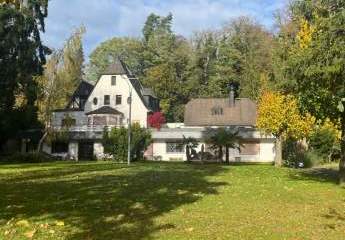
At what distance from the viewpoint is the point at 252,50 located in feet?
277

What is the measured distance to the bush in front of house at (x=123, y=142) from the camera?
52406 mm

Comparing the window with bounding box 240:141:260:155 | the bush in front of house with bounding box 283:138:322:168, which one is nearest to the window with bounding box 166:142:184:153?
the window with bounding box 240:141:260:155

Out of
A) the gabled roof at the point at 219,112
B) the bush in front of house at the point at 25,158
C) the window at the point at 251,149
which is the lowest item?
the bush in front of house at the point at 25,158

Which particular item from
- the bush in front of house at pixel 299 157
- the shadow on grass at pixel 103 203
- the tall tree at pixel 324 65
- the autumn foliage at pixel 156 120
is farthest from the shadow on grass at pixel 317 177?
the autumn foliage at pixel 156 120

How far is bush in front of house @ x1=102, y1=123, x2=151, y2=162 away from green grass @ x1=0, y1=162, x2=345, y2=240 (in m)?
33.8

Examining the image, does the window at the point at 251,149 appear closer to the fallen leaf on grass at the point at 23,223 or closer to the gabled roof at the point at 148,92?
the gabled roof at the point at 148,92

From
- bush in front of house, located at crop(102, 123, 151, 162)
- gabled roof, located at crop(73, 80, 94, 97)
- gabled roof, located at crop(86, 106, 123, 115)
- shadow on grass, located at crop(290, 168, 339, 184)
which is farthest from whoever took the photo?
gabled roof, located at crop(73, 80, 94, 97)

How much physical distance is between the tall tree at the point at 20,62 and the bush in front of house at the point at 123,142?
7.94 meters

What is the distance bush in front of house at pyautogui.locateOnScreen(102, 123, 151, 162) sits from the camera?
52.4 meters

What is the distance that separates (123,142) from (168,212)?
4001cm

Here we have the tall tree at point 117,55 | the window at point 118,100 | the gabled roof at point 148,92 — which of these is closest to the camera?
the window at point 118,100

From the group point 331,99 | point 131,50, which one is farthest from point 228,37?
point 331,99

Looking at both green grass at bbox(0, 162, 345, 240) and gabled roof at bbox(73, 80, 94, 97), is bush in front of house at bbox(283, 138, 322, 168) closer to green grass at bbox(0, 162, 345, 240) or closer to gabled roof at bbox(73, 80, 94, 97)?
green grass at bbox(0, 162, 345, 240)

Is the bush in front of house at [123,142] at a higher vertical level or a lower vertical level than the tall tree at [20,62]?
lower
